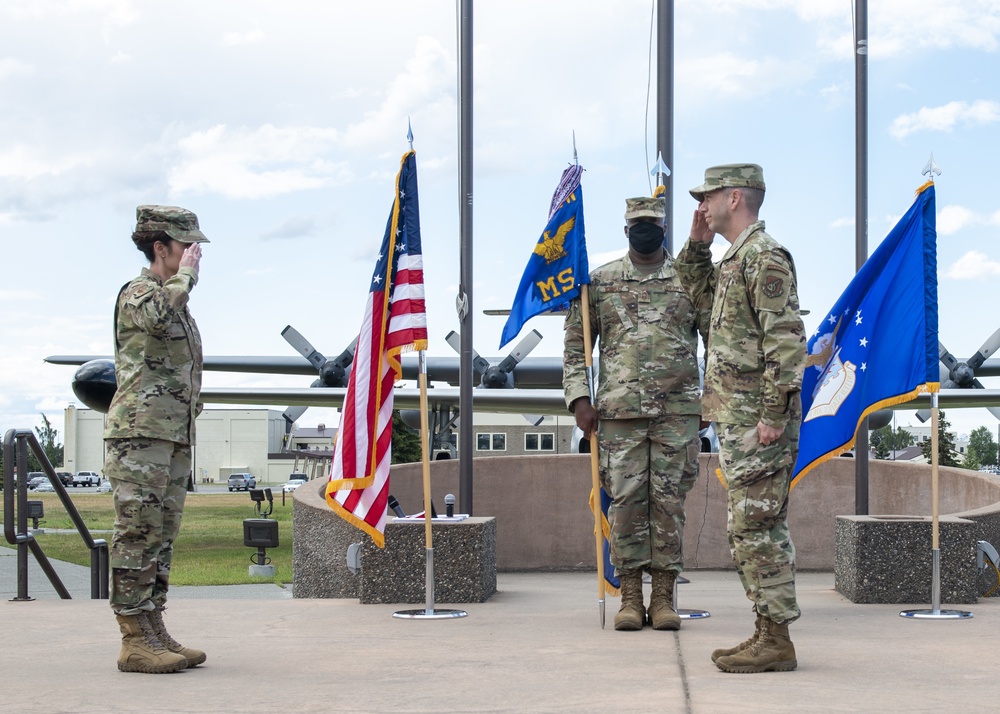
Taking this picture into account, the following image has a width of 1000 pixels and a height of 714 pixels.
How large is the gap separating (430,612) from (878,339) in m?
3.07

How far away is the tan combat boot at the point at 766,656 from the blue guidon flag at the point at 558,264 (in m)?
2.17

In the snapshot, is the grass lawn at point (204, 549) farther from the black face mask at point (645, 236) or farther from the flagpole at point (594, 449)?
the black face mask at point (645, 236)

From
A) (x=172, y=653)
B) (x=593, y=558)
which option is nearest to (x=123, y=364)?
(x=172, y=653)

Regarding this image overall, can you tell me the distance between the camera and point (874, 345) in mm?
6285

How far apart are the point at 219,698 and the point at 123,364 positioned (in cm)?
152

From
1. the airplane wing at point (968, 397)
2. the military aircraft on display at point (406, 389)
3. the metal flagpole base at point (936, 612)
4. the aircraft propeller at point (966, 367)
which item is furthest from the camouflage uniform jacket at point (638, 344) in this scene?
the aircraft propeller at point (966, 367)

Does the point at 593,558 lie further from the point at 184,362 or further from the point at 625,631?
the point at 184,362

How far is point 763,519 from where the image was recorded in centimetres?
436

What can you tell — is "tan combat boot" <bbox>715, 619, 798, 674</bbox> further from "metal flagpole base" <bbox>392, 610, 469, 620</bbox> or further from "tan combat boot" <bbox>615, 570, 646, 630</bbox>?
"metal flagpole base" <bbox>392, 610, 469, 620</bbox>

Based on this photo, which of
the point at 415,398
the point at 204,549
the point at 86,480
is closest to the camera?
the point at 204,549

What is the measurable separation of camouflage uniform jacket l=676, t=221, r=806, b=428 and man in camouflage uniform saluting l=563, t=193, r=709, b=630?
844mm

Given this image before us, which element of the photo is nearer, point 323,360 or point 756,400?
point 756,400

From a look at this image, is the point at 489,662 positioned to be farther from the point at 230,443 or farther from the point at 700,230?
the point at 230,443

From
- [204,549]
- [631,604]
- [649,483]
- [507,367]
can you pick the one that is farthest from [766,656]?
[507,367]
